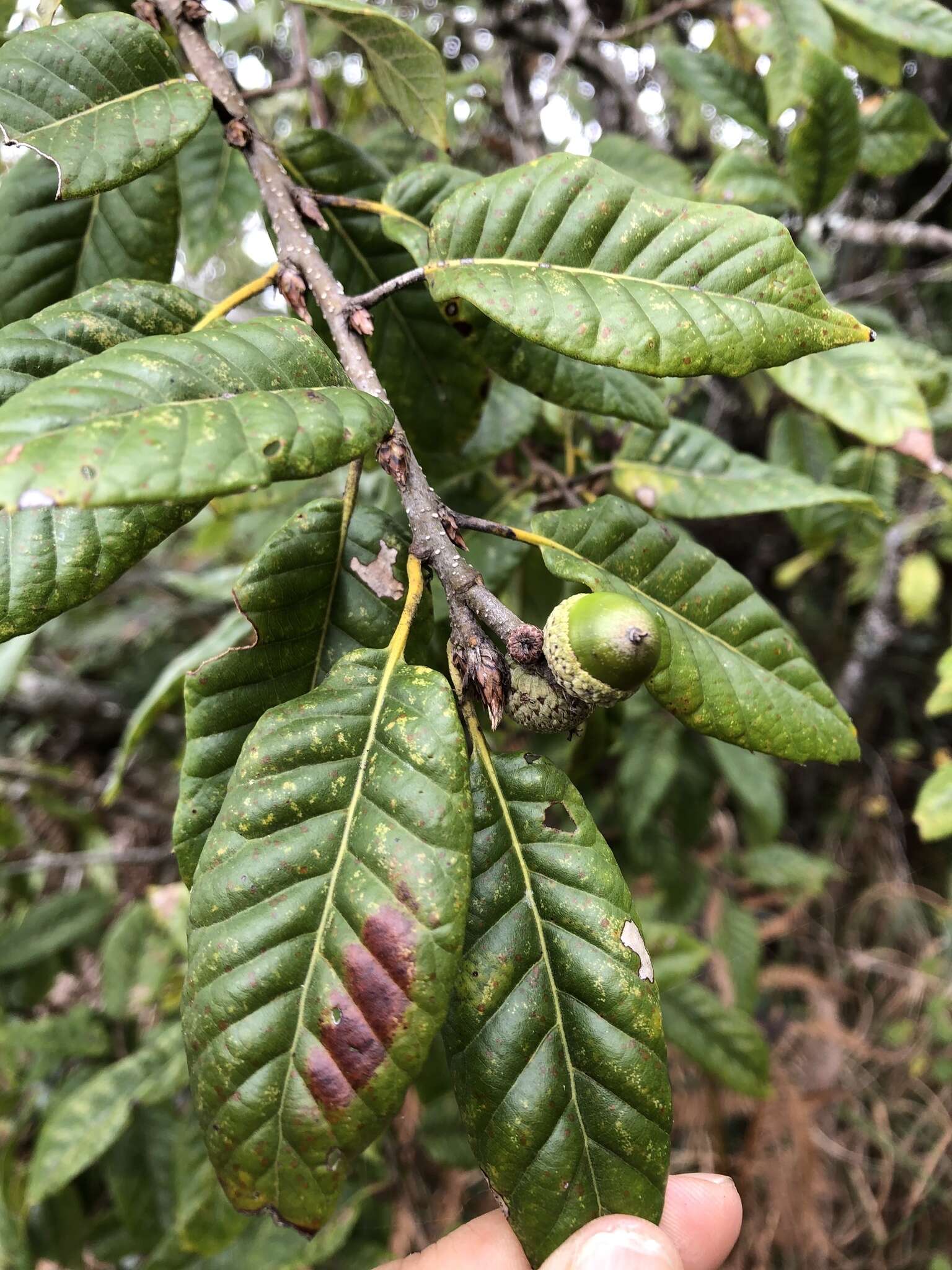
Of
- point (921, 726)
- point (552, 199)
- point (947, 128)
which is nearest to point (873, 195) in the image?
point (947, 128)

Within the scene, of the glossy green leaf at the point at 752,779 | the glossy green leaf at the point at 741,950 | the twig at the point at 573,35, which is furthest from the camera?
the glossy green leaf at the point at 741,950

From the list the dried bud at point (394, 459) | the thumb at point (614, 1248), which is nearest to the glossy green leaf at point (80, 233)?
the dried bud at point (394, 459)

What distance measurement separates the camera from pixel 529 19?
2.42 m

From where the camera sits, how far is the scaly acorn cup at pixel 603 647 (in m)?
0.58

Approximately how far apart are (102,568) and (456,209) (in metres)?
0.47

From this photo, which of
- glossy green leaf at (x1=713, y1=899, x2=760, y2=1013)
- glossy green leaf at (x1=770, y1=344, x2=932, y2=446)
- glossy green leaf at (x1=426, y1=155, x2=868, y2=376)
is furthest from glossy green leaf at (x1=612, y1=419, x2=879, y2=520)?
glossy green leaf at (x1=713, y1=899, x2=760, y2=1013)

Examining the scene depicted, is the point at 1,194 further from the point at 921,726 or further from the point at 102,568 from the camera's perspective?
the point at 921,726

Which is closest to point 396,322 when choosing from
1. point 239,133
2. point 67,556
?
point 239,133

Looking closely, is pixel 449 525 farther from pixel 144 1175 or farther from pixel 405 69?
pixel 144 1175

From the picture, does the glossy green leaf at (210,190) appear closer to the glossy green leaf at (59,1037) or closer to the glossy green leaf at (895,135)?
the glossy green leaf at (895,135)

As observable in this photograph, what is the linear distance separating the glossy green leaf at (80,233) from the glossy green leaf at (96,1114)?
1.37 metres

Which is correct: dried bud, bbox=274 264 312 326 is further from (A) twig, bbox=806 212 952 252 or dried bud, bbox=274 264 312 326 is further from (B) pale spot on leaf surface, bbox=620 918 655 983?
(A) twig, bbox=806 212 952 252

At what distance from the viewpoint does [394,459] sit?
0.72 meters

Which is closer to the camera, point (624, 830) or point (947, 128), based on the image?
point (624, 830)
